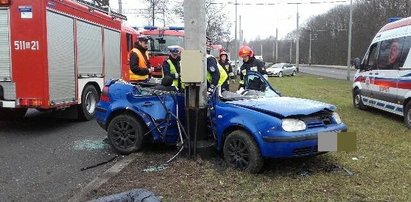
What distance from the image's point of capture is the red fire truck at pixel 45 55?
28.3 feet

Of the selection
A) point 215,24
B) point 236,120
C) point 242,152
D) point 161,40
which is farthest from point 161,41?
point 215,24

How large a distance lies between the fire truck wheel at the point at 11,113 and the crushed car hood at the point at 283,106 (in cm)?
627

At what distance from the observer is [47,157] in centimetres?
707

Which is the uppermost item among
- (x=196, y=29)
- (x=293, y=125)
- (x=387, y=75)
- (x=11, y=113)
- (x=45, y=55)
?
(x=196, y=29)

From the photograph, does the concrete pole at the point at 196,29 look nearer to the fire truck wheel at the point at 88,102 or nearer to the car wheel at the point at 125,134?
the car wheel at the point at 125,134

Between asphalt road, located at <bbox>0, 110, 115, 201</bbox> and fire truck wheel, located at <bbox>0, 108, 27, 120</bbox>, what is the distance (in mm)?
154

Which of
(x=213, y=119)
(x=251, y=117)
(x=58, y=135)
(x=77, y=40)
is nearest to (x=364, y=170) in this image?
(x=251, y=117)

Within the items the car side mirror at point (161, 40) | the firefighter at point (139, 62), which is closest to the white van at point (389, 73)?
the firefighter at point (139, 62)

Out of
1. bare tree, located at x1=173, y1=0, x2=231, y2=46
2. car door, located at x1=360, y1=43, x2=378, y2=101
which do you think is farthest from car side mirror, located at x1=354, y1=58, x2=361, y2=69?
bare tree, located at x1=173, y1=0, x2=231, y2=46

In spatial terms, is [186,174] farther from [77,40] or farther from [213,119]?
[77,40]

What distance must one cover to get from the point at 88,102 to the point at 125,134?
14.1ft

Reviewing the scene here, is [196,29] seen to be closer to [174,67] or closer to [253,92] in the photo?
[253,92]

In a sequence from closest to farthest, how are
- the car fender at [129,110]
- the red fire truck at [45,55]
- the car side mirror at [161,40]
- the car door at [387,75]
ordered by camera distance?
the car fender at [129,110] → the red fire truck at [45,55] → the car door at [387,75] → the car side mirror at [161,40]

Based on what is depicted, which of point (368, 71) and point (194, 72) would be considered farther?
point (368, 71)
